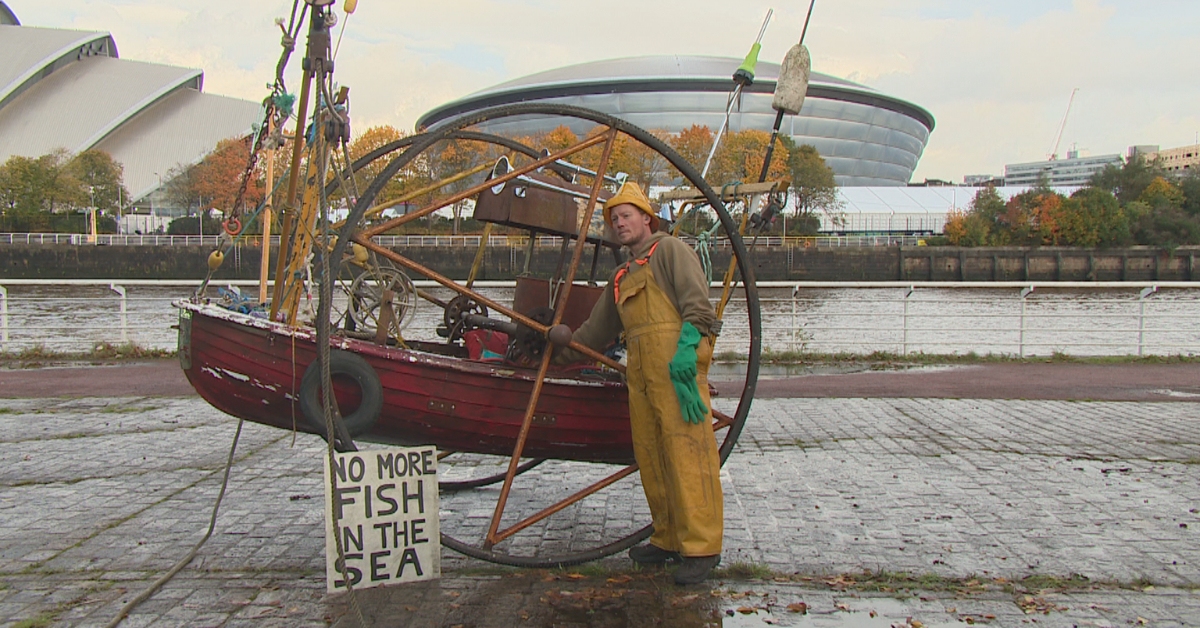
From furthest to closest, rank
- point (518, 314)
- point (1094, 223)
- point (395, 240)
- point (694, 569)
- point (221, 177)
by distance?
point (1094, 223) < point (221, 177) < point (395, 240) < point (518, 314) < point (694, 569)

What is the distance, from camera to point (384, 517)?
433cm

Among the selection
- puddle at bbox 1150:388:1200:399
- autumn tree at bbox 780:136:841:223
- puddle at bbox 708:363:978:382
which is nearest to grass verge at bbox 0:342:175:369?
puddle at bbox 708:363:978:382

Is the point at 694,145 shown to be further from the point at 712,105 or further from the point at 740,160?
the point at 712,105

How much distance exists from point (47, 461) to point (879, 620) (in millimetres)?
6366

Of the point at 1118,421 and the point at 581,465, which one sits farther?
the point at 1118,421

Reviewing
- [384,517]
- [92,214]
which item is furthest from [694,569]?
[92,214]

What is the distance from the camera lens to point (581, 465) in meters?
7.30

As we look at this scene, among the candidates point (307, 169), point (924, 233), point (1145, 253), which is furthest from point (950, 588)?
point (924, 233)

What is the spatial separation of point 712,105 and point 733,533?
367 ft

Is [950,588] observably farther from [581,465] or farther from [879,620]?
[581,465]

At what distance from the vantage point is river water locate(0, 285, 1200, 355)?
1527 cm

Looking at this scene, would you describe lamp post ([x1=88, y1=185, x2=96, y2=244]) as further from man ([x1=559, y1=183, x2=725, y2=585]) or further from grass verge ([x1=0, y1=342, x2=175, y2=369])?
man ([x1=559, y1=183, x2=725, y2=585])

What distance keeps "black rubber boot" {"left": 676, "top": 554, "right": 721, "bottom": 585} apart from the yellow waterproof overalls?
0.04 meters

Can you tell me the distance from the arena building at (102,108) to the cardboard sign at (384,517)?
87839 millimetres
